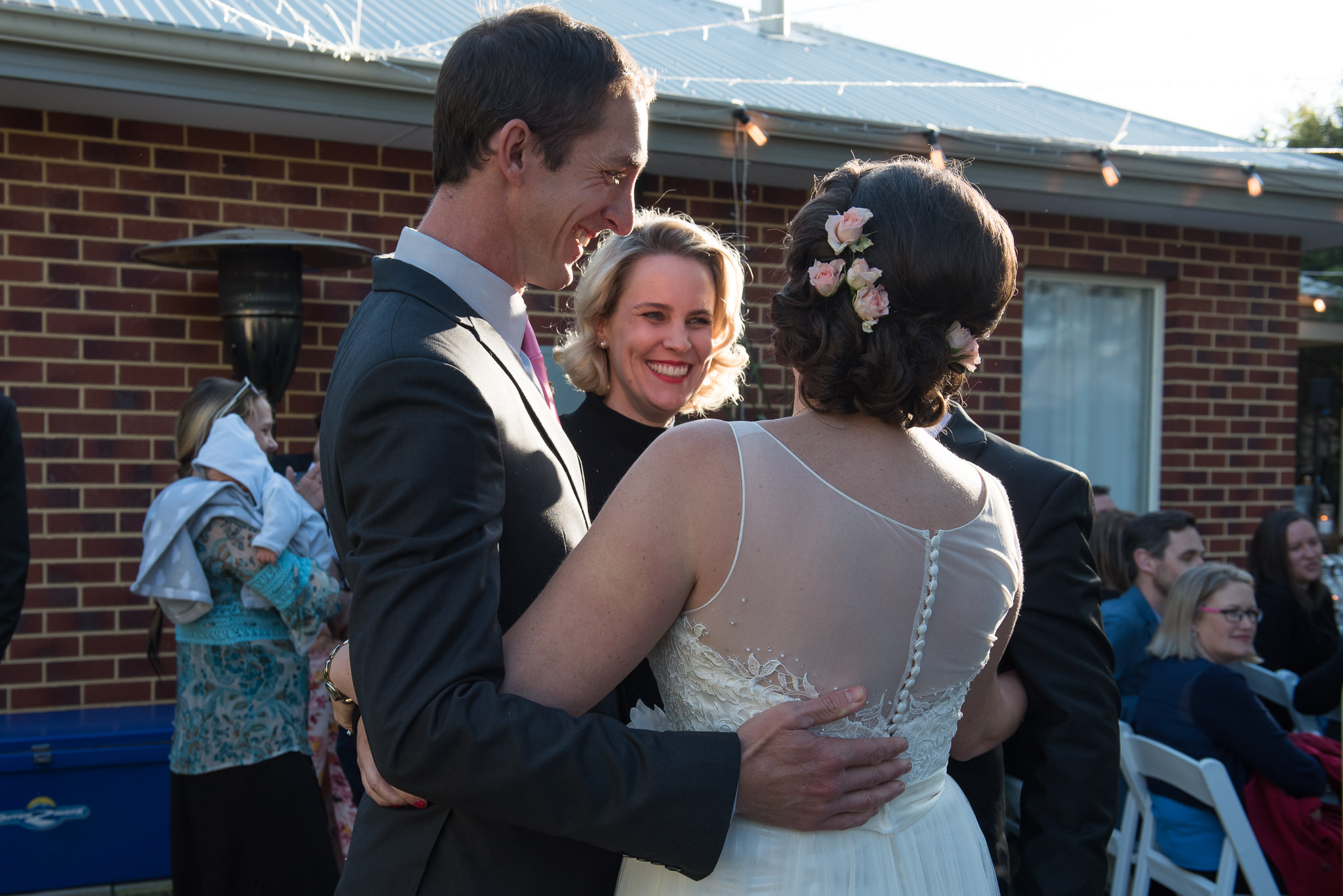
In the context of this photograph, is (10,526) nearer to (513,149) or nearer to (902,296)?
(513,149)

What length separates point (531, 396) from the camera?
57.9 inches

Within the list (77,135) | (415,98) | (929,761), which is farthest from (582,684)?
(77,135)

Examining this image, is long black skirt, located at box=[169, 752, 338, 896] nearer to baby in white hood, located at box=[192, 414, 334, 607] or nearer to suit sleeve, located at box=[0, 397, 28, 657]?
baby in white hood, located at box=[192, 414, 334, 607]

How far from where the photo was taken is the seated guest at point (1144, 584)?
167 inches

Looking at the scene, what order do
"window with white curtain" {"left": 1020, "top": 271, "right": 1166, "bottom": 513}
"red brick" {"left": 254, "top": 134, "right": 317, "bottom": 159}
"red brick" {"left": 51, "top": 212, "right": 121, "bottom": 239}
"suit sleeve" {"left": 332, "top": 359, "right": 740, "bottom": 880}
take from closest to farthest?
"suit sleeve" {"left": 332, "top": 359, "right": 740, "bottom": 880}, "red brick" {"left": 51, "top": 212, "right": 121, "bottom": 239}, "red brick" {"left": 254, "top": 134, "right": 317, "bottom": 159}, "window with white curtain" {"left": 1020, "top": 271, "right": 1166, "bottom": 513}

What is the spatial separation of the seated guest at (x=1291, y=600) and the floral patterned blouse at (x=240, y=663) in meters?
4.51

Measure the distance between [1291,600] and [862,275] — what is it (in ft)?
16.1

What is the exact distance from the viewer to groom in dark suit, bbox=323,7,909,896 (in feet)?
3.85

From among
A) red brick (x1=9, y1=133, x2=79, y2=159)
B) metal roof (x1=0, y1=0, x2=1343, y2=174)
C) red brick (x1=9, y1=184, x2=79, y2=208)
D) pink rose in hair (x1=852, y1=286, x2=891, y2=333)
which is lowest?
pink rose in hair (x1=852, y1=286, x2=891, y2=333)

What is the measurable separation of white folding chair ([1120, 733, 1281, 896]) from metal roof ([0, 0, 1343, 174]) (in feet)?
8.97

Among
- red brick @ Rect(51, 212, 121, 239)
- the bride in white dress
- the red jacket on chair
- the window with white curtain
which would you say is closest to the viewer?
the bride in white dress

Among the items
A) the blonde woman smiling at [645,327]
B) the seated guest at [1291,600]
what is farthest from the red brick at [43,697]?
the seated guest at [1291,600]

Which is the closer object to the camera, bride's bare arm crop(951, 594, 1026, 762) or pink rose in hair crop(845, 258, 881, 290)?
pink rose in hair crop(845, 258, 881, 290)

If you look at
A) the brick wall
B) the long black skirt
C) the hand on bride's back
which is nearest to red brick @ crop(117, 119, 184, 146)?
the brick wall
